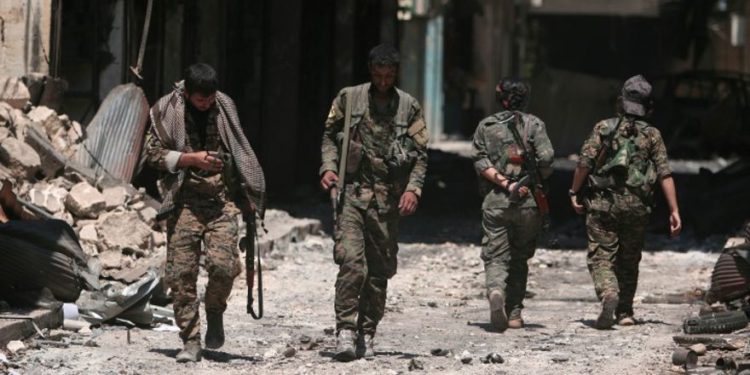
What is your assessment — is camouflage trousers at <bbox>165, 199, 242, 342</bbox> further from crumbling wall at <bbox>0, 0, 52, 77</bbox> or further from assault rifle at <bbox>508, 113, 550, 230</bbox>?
crumbling wall at <bbox>0, 0, 52, 77</bbox>

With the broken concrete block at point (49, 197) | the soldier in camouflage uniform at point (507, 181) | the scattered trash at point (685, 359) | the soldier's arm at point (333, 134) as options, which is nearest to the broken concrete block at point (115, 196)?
the broken concrete block at point (49, 197)

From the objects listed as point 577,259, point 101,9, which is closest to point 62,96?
point 101,9

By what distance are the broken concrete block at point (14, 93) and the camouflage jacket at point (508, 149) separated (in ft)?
16.3

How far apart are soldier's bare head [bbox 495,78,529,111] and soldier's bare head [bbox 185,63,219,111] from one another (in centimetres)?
247

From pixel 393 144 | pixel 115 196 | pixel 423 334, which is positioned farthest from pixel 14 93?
pixel 393 144

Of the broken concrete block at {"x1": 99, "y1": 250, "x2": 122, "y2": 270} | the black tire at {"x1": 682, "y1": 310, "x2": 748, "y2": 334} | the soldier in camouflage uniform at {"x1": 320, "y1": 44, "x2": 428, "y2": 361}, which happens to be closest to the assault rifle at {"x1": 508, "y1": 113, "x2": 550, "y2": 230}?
the black tire at {"x1": 682, "y1": 310, "x2": 748, "y2": 334}

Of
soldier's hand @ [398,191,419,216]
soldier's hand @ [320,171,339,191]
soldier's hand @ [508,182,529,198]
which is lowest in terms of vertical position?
soldier's hand @ [508,182,529,198]

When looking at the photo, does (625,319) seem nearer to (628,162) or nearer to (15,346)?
(628,162)

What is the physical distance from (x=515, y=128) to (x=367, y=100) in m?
1.64

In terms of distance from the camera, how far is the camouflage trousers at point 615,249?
34.4ft

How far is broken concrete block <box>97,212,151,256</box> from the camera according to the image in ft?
40.3

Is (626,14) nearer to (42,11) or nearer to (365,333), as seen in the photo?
(42,11)

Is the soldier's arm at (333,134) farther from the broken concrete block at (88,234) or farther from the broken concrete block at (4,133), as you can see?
the broken concrete block at (4,133)

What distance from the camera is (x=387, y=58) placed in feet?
29.1
